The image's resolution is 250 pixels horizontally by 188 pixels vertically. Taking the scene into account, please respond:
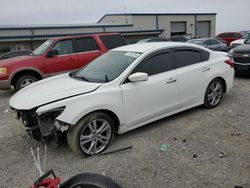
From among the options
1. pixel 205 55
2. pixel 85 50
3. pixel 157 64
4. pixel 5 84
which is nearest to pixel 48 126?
pixel 157 64

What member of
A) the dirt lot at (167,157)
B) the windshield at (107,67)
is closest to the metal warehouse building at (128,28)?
the windshield at (107,67)

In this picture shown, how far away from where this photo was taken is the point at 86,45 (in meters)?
8.41

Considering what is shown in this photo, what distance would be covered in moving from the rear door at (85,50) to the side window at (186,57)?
4205mm

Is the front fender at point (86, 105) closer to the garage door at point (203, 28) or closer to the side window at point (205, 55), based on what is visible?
the side window at point (205, 55)

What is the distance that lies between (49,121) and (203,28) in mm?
43023

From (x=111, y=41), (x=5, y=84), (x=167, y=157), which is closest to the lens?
(x=167, y=157)

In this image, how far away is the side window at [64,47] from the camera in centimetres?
798

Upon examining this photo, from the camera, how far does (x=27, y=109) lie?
11.3ft

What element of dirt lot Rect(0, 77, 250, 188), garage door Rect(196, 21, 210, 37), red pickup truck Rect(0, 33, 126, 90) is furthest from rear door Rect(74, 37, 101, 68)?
garage door Rect(196, 21, 210, 37)

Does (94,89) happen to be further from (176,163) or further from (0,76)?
(0,76)

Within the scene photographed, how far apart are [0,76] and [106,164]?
17.6 ft

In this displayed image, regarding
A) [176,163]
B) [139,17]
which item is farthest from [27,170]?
[139,17]

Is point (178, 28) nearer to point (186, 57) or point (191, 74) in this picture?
point (186, 57)

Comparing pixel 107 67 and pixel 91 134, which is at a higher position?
pixel 107 67
